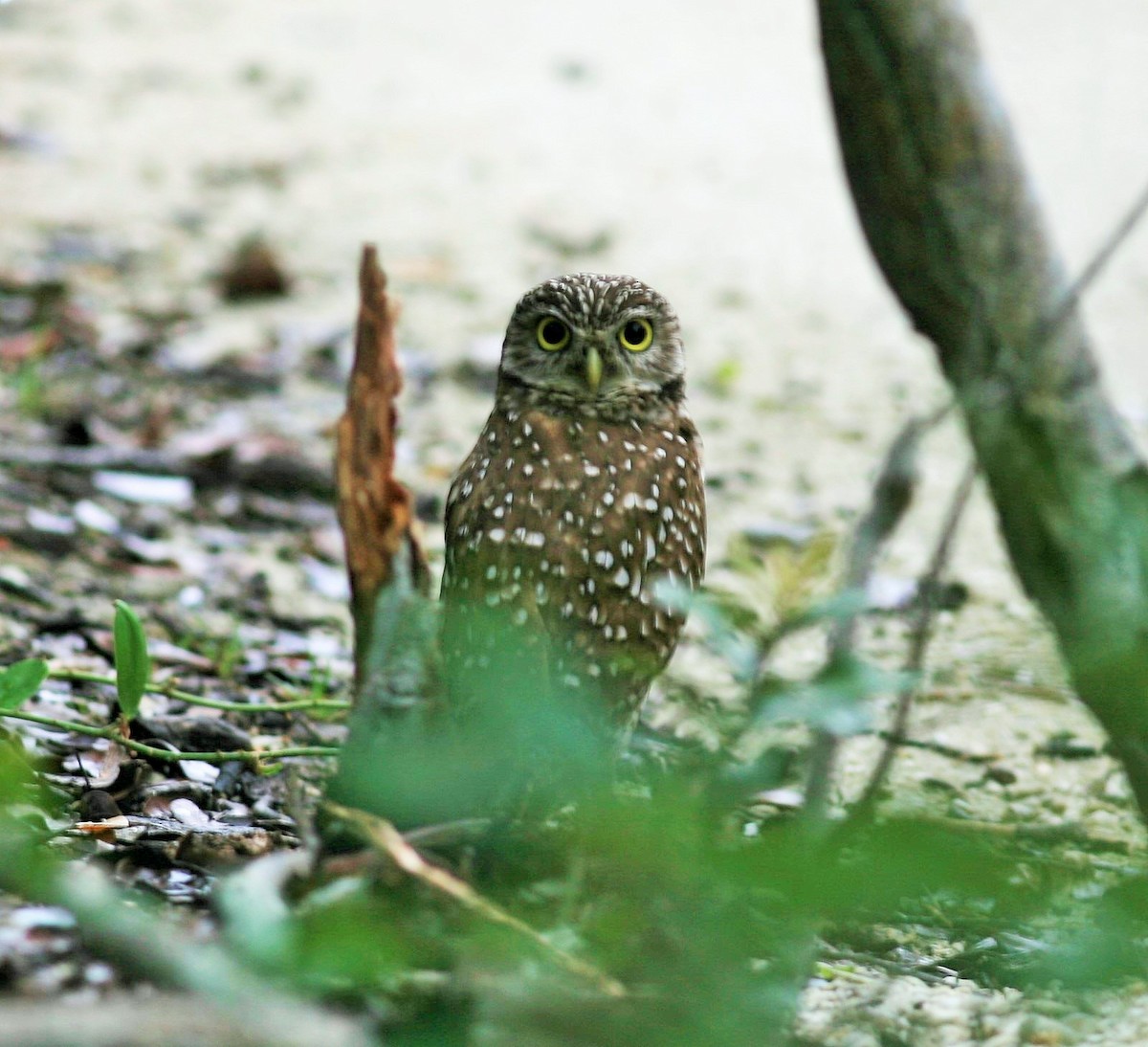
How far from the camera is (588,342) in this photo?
3412 mm

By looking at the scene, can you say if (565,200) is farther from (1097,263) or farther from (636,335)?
(1097,263)

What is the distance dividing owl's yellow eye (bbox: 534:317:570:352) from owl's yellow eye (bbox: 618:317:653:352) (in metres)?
0.12

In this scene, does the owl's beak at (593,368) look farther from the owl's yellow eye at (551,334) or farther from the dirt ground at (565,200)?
the dirt ground at (565,200)

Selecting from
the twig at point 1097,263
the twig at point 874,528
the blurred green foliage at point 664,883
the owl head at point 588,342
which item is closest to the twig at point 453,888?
the blurred green foliage at point 664,883

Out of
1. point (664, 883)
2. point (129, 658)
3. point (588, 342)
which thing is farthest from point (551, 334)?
point (664, 883)

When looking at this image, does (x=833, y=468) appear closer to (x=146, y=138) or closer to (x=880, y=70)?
(x=880, y=70)

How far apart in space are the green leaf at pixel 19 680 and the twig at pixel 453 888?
79cm

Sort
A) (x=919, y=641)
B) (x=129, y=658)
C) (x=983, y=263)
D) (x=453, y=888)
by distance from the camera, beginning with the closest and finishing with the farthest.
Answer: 1. (x=919, y=641)
2. (x=453, y=888)
3. (x=129, y=658)
4. (x=983, y=263)

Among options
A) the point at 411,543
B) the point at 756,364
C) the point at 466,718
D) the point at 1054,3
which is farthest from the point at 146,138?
the point at 466,718

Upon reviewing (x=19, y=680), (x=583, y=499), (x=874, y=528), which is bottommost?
(x=19, y=680)

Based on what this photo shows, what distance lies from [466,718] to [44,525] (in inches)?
133

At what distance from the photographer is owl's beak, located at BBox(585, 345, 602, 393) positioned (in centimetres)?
337

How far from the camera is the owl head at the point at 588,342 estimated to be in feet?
11.2

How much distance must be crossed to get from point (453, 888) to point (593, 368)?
1.64 meters
